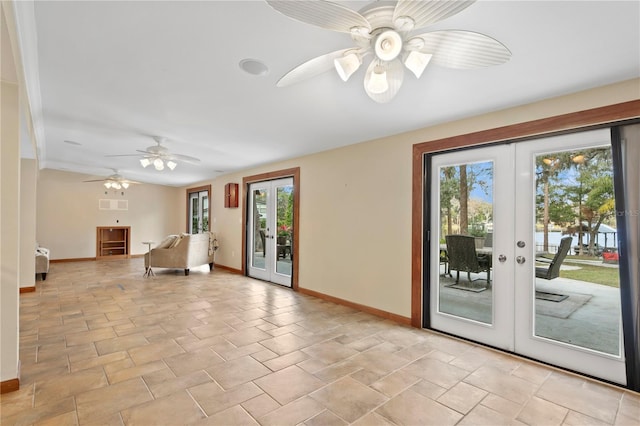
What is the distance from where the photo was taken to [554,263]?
2.70 m

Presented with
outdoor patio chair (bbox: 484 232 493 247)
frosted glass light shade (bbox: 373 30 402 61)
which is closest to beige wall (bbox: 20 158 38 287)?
frosted glass light shade (bbox: 373 30 402 61)

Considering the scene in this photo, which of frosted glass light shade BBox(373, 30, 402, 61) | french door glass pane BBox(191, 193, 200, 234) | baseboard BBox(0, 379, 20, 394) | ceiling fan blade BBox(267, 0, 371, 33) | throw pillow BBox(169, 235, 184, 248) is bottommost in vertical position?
baseboard BBox(0, 379, 20, 394)

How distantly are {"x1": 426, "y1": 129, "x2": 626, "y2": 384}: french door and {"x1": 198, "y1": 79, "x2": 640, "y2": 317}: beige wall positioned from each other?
0.32 metres

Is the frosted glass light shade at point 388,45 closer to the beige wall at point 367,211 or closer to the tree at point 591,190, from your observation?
the beige wall at point 367,211

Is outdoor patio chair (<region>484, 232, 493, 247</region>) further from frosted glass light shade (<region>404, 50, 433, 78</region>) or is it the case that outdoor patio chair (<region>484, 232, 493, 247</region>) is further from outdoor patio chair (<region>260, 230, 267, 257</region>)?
outdoor patio chair (<region>260, 230, 267, 257</region>)

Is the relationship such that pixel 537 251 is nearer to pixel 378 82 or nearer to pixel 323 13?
pixel 378 82

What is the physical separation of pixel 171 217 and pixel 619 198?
1053 centimetres

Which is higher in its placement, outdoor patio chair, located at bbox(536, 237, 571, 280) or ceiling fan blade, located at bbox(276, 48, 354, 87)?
ceiling fan blade, located at bbox(276, 48, 354, 87)

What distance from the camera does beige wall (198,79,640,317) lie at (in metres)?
3.26

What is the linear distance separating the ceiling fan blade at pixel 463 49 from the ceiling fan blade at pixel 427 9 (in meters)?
0.11

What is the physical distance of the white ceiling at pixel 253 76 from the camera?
176 centimetres

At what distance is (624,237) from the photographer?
90.4 inches

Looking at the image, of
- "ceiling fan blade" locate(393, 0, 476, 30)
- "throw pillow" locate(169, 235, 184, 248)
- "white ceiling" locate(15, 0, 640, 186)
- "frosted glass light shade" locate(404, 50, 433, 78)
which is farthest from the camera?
"throw pillow" locate(169, 235, 184, 248)

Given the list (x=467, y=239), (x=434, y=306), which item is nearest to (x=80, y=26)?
(x=467, y=239)
